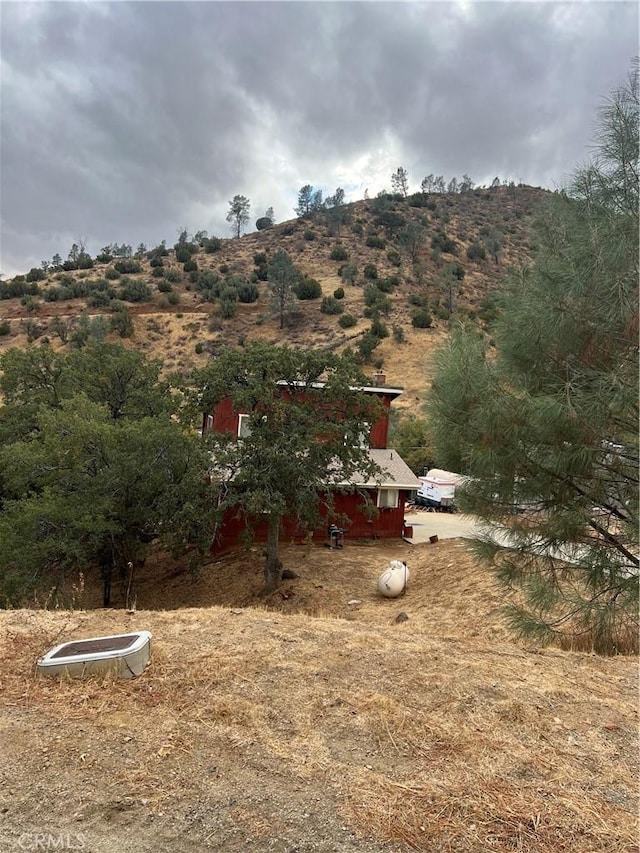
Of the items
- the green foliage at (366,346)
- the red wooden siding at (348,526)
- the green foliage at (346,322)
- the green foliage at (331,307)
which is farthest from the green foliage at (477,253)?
the red wooden siding at (348,526)

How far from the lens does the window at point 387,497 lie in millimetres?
19344

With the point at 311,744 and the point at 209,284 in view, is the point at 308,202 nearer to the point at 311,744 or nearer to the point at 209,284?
the point at 209,284

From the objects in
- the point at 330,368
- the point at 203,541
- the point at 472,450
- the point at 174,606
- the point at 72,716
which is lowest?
the point at 174,606

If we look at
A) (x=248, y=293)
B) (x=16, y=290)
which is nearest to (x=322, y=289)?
(x=248, y=293)

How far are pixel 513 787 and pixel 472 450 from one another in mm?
3104

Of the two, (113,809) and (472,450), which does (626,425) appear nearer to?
(472,450)

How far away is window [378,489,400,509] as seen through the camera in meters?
19.3

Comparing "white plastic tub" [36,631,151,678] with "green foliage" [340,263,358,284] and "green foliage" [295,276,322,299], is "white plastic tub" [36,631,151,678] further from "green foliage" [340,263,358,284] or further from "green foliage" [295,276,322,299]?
"green foliage" [340,263,358,284]

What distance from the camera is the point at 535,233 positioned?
18.9ft

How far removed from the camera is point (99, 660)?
493 centimetres

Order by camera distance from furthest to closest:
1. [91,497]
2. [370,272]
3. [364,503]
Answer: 1. [370,272]
2. [364,503]
3. [91,497]

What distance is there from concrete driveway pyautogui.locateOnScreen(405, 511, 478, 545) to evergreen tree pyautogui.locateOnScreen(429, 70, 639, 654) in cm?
1135

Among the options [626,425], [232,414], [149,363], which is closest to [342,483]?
[232,414]

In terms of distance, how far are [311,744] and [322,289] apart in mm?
53934
